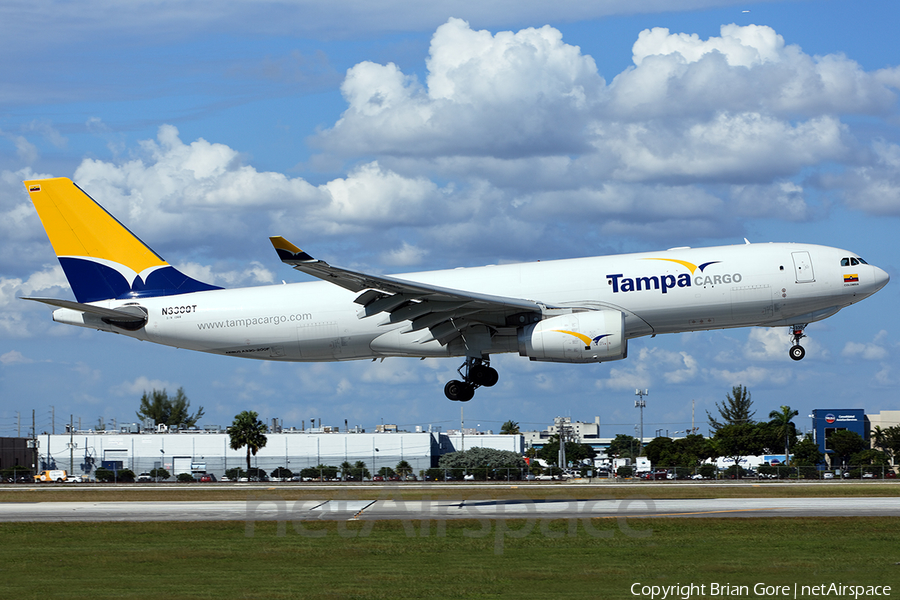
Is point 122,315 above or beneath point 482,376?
above

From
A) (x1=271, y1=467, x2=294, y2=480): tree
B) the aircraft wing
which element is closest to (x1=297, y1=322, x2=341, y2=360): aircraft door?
the aircraft wing

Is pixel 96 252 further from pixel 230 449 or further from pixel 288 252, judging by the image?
pixel 230 449

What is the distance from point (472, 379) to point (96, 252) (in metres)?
17.3

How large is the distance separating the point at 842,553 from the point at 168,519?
22.1 meters

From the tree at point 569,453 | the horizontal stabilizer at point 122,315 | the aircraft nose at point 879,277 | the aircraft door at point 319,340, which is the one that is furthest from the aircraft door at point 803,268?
the tree at point 569,453

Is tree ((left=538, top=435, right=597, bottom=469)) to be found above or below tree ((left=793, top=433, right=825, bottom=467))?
below

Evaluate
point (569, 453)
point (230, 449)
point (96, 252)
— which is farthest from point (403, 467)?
point (96, 252)

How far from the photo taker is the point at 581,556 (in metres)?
23.6

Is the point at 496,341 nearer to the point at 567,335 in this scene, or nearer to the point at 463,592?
the point at 567,335

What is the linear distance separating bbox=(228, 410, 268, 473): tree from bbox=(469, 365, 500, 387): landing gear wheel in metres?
82.1

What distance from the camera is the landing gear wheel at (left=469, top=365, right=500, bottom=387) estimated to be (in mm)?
38247

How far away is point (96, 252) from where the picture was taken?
41625 millimetres

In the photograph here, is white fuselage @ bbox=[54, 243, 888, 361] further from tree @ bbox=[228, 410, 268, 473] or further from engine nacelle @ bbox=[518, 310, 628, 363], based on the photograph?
tree @ bbox=[228, 410, 268, 473]

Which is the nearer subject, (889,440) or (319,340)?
(319,340)
